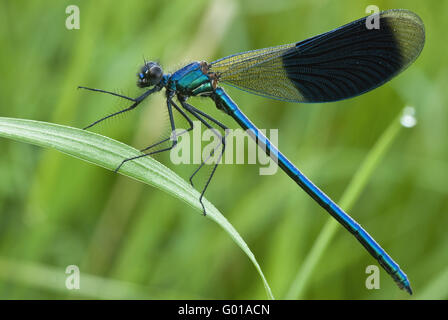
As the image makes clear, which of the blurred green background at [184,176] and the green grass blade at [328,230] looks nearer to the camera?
the green grass blade at [328,230]

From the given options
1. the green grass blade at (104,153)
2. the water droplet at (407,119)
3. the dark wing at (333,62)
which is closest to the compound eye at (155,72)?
the dark wing at (333,62)

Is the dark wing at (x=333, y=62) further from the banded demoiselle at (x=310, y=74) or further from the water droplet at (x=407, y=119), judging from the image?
the water droplet at (x=407, y=119)

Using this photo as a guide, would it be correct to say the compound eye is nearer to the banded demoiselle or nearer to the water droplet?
the banded demoiselle

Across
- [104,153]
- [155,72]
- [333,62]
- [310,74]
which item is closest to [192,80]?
[155,72]

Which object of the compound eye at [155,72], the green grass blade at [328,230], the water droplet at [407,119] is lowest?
the green grass blade at [328,230]

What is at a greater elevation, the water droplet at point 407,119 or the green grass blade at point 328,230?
the water droplet at point 407,119

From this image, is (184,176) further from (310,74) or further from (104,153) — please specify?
(104,153)

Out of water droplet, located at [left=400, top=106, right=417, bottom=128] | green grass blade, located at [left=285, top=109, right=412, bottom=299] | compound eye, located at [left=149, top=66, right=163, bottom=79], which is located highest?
compound eye, located at [left=149, top=66, right=163, bottom=79]

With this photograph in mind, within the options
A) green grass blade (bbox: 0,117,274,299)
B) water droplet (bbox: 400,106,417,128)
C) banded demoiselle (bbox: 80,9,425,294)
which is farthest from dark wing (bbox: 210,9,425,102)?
green grass blade (bbox: 0,117,274,299)

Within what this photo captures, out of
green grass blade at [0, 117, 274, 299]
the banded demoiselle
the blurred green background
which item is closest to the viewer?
green grass blade at [0, 117, 274, 299]

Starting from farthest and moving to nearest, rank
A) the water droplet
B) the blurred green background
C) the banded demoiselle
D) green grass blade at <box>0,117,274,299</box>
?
the blurred green background → the banded demoiselle → the water droplet → green grass blade at <box>0,117,274,299</box>
